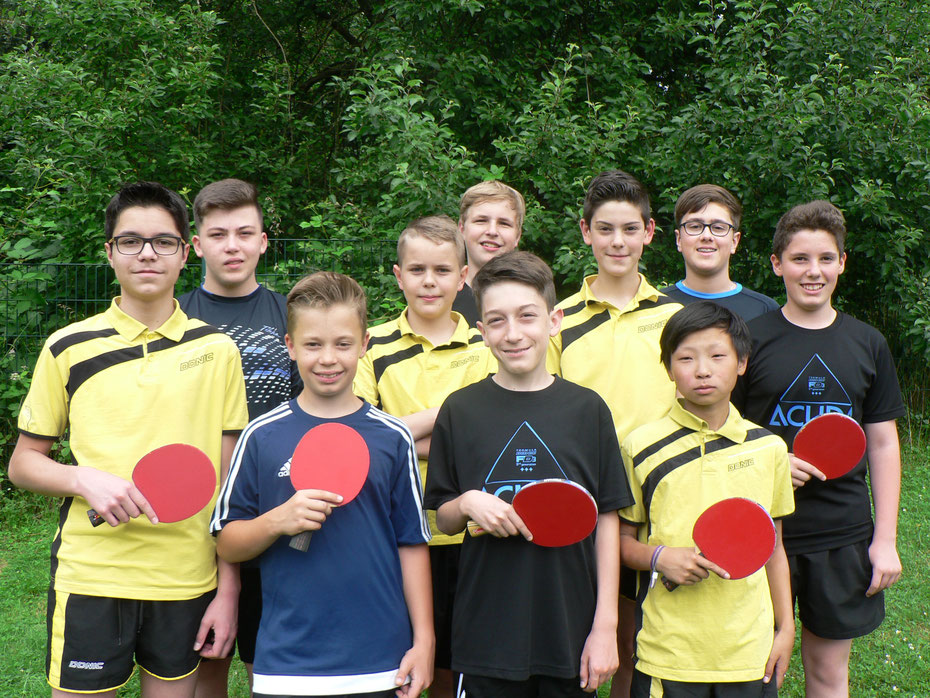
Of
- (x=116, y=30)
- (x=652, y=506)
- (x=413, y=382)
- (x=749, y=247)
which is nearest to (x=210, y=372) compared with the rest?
(x=413, y=382)

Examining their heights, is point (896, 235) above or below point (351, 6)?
below

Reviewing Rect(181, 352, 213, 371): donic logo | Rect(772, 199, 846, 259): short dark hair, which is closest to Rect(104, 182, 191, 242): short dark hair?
Rect(181, 352, 213, 371): donic logo

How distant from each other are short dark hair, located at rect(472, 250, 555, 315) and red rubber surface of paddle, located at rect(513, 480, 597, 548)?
773mm

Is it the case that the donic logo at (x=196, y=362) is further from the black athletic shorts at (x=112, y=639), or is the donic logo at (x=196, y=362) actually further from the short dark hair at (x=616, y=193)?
the short dark hair at (x=616, y=193)

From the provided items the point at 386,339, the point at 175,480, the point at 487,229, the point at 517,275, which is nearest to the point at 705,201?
the point at 487,229

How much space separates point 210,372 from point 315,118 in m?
9.63

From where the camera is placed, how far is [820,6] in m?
7.46

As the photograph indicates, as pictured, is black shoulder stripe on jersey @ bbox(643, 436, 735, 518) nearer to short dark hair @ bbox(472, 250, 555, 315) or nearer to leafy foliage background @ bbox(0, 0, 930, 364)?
short dark hair @ bbox(472, 250, 555, 315)

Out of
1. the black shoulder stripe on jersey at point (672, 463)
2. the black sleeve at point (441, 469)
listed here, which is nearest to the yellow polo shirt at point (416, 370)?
the black sleeve at point (441, 469)

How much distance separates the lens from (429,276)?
3.21 meters

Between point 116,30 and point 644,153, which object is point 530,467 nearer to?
point 644,153

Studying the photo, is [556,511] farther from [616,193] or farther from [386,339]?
[616,193]

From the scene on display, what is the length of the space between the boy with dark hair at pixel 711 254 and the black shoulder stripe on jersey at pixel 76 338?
8.23 feet

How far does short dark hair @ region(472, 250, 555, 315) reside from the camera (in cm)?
281
